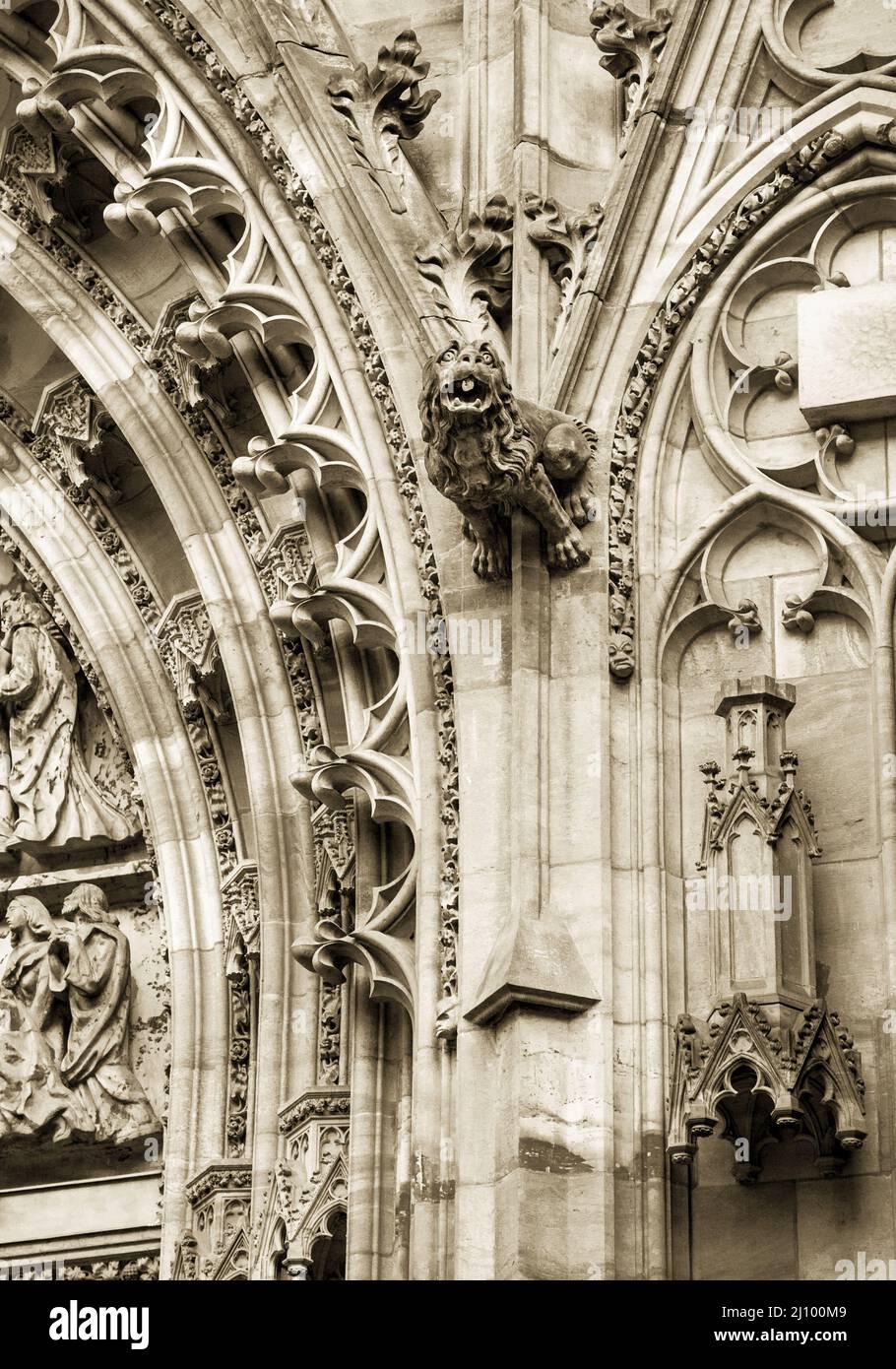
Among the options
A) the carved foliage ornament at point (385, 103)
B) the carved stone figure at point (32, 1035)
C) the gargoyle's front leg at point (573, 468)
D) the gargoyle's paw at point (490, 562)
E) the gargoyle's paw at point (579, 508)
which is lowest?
the carved stone figure at point (32, 1035)

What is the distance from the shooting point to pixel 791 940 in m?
13.3

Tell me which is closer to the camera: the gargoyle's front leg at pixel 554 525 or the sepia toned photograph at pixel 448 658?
the sepia toned photograph at pixel 448 658

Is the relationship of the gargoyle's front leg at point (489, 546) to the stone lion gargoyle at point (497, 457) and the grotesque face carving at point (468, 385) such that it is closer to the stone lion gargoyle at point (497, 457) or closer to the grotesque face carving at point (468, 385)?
the stone lion gargoyle at point (497, 457)

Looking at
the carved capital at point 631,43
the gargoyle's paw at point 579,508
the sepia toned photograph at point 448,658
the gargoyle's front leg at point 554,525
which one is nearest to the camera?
the sepia toned photograph at point 448,658

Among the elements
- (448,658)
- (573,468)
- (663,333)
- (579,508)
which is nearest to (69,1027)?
(448,658)

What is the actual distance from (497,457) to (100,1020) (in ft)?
12.6

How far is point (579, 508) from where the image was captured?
14.4 meters

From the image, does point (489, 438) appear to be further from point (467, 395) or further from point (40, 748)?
point (40, 748)

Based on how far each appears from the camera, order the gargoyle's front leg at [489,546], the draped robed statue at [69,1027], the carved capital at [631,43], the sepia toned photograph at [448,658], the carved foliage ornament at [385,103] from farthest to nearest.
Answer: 1. the draped robed statue at [69,1027]
2. the carved foliage ornament at [385,103]
3. the carved capital at [631,43]
4. the gargoyle's front leg at [489,546]
5. the sepia toned photograph at [448,658]

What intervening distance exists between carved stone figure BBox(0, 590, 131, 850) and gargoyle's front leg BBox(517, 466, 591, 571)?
3.29 metres

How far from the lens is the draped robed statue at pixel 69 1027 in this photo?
16.0 meters

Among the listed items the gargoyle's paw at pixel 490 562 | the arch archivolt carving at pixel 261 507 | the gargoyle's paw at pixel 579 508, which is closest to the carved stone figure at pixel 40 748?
the arch archivolt carving at pixel 261 507

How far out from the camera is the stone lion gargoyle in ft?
45.7

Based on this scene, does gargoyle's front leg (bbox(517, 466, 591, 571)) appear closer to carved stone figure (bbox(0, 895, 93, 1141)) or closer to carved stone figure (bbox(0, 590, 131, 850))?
carved stone figure (bbox(0, 590, 131, 850))
